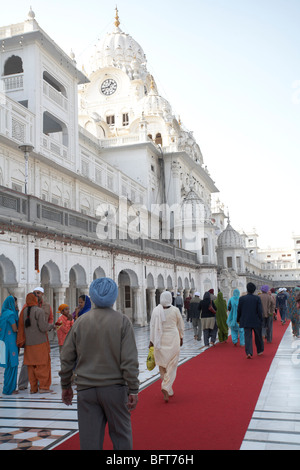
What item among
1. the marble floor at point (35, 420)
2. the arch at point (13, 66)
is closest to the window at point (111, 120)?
the arch at point (13, 66)

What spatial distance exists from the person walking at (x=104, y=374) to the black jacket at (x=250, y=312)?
21.7 feet

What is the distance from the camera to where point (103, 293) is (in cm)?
345

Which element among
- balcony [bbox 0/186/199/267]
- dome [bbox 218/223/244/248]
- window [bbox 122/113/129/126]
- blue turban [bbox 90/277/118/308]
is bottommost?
blue turban [bbox 90/277/118/308]

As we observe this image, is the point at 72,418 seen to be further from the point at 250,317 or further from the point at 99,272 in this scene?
the point at 99,272

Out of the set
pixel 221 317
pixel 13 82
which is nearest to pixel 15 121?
pixel 13 82

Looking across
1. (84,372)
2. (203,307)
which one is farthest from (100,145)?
(84,372)

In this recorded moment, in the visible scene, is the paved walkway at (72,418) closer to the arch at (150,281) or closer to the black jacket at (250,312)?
the black jacket at (250,312)

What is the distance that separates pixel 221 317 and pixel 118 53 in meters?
37.7

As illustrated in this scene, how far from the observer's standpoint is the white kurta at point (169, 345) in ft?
21.7

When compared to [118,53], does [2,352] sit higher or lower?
lower

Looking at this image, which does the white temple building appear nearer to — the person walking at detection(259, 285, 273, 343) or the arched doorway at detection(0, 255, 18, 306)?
the arched doorway at detection(0, 255, 18, 306)

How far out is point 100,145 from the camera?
35438mm

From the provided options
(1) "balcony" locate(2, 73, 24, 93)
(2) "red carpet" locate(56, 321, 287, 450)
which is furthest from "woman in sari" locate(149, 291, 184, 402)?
(1) "balcony" locate(2, 73, 24, 93)

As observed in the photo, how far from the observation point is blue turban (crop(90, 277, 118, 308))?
3438 mm
